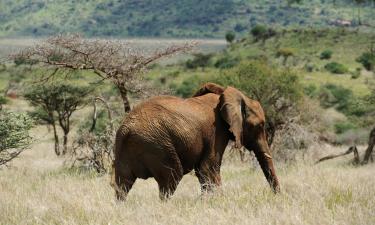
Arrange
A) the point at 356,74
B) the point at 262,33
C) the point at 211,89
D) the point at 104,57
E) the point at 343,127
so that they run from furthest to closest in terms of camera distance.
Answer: the point at 262,33 → the point at 356,74 → the point at 343,127 → the point at 104,57 → the point at 211,89

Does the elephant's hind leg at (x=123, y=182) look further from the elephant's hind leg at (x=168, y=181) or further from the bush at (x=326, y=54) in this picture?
the bush at (x=326, y=54)

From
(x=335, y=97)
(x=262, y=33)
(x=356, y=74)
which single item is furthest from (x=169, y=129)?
(x=262, y=33)

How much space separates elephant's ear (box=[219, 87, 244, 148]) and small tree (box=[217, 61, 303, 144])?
12978mm

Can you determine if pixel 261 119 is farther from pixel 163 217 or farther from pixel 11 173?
pixel 11 173

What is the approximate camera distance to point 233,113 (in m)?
7.70

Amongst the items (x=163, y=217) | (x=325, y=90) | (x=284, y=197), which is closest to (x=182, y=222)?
(x=163, y=217)

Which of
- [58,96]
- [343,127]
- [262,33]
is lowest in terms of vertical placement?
[262,33]

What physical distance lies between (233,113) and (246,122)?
0.55 metres

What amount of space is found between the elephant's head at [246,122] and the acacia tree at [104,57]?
5244mm

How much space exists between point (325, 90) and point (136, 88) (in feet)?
114

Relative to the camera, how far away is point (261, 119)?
837 cm

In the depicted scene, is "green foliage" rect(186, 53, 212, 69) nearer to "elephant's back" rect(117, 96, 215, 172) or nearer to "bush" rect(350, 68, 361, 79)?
"bush" rect(350, 68, 361, 79)

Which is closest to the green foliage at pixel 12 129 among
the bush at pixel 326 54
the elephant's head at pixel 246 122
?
the elephant's head at pixel 246 122

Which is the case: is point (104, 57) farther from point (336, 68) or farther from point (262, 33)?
point (262, 33)
